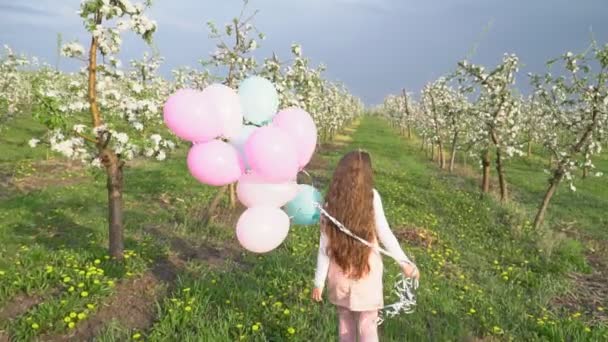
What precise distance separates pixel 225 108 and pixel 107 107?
3203mm

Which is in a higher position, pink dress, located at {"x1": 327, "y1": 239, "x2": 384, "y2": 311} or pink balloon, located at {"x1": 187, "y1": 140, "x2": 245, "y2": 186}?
pink balloon, located at {"x1": 187, "y1": 140, "x2": 245, "y2": 186}

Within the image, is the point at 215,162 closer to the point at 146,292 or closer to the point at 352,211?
the point at 352,211

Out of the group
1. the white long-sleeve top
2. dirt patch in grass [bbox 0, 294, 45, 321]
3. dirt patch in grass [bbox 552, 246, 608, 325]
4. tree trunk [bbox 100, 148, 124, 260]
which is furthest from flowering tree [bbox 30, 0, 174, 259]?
dirt patch in grass [bbox 552, 246, 608, 325]

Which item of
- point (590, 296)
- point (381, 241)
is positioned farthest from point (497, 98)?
point (381, 241)

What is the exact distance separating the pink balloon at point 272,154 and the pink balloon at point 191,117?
1.36 feet

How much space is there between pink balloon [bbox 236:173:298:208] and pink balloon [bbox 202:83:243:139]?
464 millimetres

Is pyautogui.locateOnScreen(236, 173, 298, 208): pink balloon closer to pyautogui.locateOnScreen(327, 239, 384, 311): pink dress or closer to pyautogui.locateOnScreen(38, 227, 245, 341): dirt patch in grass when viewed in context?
pyautogui.locateOnScreen(327, 239, 384, 311): pink dress

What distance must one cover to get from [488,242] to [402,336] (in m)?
5.67

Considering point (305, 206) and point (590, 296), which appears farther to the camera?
point (590, 296)

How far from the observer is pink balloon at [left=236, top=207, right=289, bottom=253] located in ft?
14.0

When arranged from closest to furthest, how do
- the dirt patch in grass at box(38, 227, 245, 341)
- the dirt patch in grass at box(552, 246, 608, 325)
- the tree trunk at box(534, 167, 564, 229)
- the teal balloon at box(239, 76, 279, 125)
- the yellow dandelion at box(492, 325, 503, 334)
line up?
the teal balloon at box(239, 76, 279, 125) → the dirt patch in grass at box(38, 227, 245, 341) → the yellow dandelion at box(492, 325, 503, 334) → the dirt patch in grass at box(552, 246, 608, 325) → the tree trunk at box(534, 167, 564, 229)

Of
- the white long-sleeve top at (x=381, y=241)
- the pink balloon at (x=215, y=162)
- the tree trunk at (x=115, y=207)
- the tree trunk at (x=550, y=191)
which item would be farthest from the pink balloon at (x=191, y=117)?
the tree trunk at (x=550, y=191)

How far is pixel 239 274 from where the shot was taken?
7129 mm

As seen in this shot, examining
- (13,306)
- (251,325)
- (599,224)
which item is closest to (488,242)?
(599,224)
